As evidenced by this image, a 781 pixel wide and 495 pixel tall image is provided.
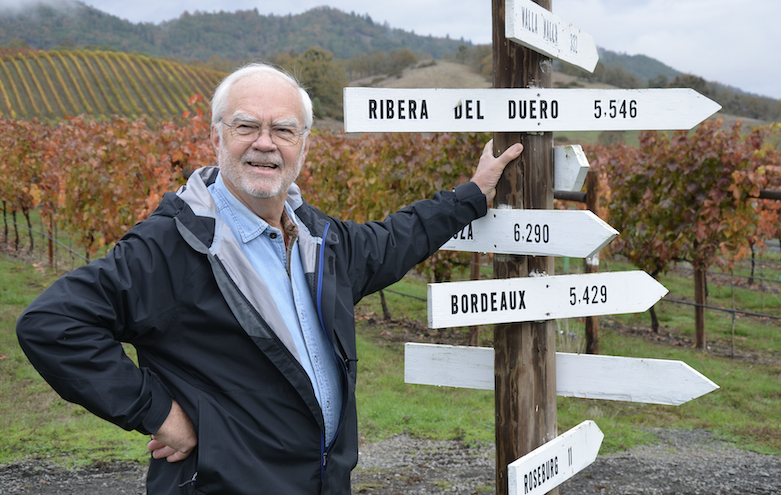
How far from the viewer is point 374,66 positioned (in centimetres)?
8456

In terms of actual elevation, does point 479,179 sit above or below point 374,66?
below

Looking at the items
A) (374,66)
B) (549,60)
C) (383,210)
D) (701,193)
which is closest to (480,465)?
(549,60)

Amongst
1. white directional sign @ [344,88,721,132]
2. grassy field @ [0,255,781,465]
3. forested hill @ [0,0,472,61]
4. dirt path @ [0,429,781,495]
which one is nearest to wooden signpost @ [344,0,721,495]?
white directional sign @ [344,88,721,132]

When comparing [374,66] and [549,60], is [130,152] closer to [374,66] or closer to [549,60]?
[549,60]

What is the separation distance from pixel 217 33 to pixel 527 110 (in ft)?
496

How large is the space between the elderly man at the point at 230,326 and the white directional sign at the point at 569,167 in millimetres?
799

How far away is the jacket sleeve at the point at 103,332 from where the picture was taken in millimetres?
1448

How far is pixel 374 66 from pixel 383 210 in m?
80.5

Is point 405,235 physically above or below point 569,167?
below

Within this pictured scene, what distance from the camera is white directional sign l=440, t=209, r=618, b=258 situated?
1979 mm

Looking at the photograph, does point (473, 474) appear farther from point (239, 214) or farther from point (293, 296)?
point (239, 214)

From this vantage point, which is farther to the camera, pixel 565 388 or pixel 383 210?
pixel 383 210

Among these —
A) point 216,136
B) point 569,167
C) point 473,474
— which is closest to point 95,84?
point 473,474

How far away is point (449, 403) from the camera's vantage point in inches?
214
